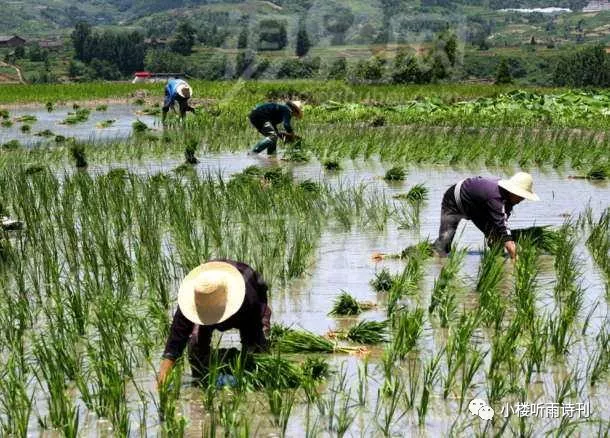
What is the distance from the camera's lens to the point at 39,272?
7.20 m

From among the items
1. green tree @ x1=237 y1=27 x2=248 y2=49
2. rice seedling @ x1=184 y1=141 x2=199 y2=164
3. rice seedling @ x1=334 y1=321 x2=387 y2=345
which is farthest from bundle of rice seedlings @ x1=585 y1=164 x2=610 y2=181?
green tree @ x1=237 y1=27 x2=248 y2=49

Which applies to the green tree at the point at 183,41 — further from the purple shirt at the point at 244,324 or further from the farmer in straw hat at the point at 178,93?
the purple shirt at the point at 244,324

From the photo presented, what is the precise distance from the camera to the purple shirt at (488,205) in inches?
288

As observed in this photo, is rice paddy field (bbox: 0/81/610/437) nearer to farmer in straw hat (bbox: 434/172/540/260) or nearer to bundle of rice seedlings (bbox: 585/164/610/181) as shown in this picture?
bundle of rice seedlings (bbox: 585/164/610/181)

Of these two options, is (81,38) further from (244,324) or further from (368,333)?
(244,324)

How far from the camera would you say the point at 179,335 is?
16.1 feet

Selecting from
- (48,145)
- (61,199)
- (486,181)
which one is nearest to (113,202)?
(61,199)

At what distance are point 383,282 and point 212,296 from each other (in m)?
2.52

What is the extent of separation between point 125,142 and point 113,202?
25.7 feet

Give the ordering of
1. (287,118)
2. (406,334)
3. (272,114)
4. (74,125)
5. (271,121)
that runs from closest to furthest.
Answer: (406,334)
(287,118)
(272,114)
(271,121)
(74,125)

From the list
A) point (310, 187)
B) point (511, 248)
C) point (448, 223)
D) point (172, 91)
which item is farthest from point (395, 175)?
point (172, 91)

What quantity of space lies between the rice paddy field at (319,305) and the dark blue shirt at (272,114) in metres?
1.31

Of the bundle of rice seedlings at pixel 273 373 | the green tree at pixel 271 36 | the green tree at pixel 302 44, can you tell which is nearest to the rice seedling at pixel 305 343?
the bundle of rice seedlings at pixel 273 373

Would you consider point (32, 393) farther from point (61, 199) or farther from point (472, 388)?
point (61, 199)
